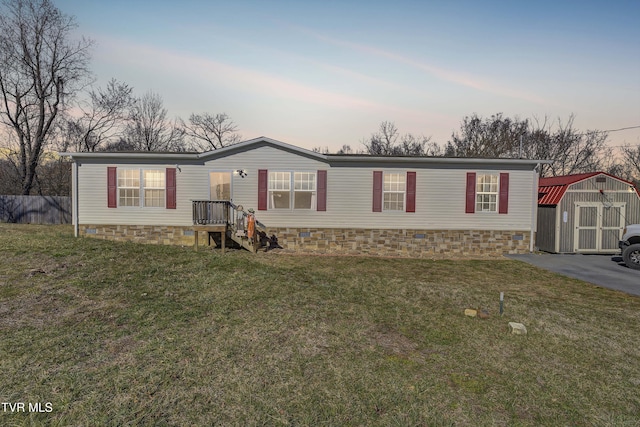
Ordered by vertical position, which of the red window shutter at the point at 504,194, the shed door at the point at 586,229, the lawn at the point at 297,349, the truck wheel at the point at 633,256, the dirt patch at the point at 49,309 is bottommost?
the lawn at the point at 297,349

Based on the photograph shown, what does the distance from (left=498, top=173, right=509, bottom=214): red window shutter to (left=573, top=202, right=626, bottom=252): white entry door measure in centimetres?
277

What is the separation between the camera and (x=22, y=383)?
11.7 ft

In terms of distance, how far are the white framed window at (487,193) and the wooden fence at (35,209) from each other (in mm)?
23925

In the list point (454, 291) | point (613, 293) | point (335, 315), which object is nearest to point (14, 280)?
point (335, 315)

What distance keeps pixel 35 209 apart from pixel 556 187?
1138 inches

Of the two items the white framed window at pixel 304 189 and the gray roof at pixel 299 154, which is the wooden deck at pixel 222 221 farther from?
the white framed window at pixel 304 189

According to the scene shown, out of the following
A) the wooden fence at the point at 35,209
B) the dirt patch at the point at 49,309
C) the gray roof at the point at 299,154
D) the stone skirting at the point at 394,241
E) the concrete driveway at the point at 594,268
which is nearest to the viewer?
the dirt patch at the point at 49,309

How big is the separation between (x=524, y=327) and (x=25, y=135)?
33678 millimetres

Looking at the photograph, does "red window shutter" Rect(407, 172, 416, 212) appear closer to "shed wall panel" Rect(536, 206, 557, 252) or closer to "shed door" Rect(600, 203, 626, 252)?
"shed wall panel" Rect(536, 206, 557, 252)

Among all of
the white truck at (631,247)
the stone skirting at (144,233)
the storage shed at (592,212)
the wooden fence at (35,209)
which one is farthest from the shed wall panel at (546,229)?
the wooden fence at (35,209)

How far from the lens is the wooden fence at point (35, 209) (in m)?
21.1

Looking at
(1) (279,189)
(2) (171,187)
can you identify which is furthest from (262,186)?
(2) (171,187)

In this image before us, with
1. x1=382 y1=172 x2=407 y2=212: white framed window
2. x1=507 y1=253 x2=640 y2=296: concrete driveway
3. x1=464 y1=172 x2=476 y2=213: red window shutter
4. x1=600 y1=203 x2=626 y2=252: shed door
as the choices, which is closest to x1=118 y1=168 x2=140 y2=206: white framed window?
x1=382 y1=172 x2=407 y2=212: white framed window

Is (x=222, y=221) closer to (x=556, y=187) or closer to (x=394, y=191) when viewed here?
(x=394, y=191)
